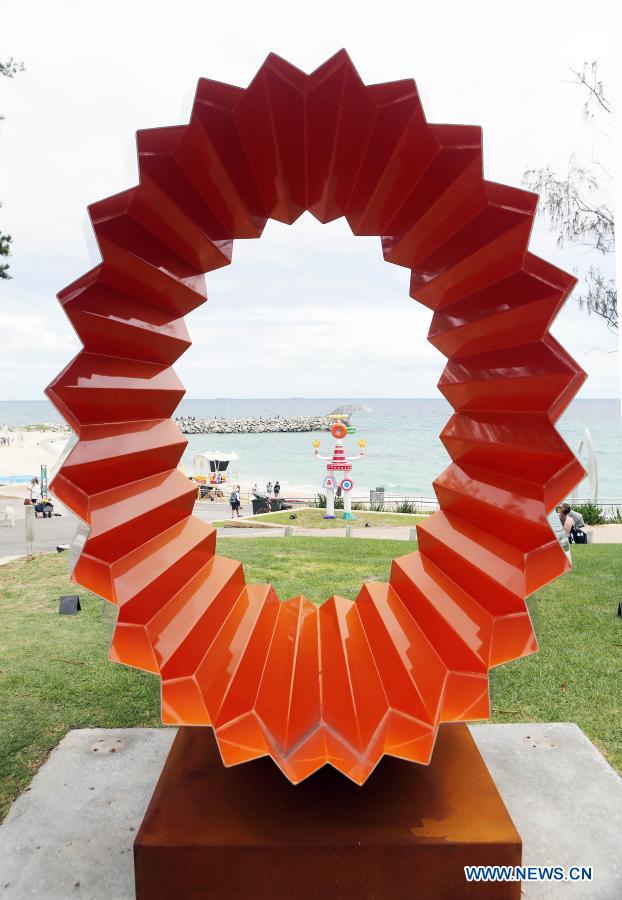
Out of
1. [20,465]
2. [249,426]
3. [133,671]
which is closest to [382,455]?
[249,426]

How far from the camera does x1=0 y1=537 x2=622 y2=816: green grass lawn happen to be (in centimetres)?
396

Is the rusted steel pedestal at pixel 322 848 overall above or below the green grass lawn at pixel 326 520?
above

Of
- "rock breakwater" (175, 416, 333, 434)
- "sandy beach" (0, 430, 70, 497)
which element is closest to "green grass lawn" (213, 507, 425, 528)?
"sandy beach" (0, 430, 70, 497)

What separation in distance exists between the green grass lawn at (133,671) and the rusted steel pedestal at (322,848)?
74cm

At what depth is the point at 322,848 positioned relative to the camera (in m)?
2.22

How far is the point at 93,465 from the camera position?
2.24 meters

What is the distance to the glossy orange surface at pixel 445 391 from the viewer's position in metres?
2.18

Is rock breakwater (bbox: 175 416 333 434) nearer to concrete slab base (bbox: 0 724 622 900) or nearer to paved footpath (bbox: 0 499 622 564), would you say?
paved footpath (bbox: 0 499 622 564)

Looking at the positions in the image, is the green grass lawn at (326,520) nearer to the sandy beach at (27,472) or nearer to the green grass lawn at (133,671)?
the green grass lawn at (133,671)

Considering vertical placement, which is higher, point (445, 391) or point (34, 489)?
point (445, 391)

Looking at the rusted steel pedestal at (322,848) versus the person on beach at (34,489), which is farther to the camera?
the person on beach at (34,489)

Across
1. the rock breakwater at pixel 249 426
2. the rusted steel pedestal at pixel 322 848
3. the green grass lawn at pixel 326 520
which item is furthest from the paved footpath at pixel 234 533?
the rock breakwater at pixel 249 426

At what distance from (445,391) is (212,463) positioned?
108 ft

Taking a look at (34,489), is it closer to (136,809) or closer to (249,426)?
(136,809)
